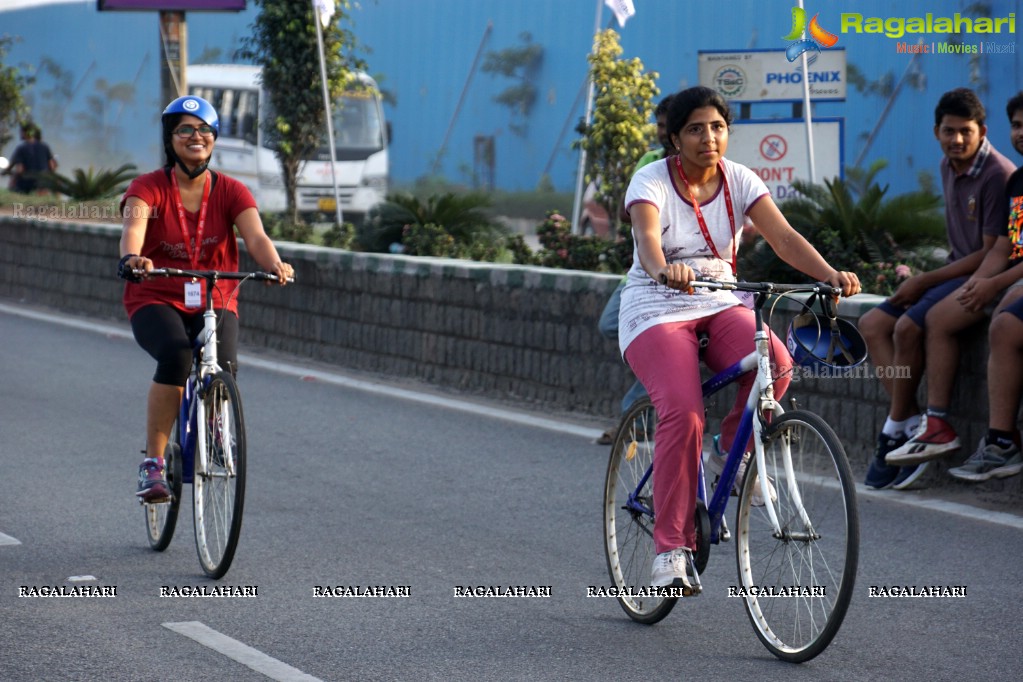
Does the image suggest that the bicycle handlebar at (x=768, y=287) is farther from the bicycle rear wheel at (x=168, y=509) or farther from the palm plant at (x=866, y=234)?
the palm plant at (x=866, y=234)

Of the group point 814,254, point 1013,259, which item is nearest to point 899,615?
point 814,254

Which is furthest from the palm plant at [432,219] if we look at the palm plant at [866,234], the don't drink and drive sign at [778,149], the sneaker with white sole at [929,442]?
the sneaker with white sole at [929,442]

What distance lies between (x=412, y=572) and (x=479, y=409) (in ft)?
15.1

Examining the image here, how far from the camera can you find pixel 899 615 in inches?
233

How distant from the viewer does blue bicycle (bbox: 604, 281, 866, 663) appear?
4953 mm

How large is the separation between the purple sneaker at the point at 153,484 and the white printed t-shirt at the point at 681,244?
2.10m

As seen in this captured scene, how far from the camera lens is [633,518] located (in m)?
5.95

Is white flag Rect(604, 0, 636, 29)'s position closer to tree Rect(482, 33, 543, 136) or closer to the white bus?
the white bus

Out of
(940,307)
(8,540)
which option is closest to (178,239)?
(8,540)

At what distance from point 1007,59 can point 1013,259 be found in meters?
13.6

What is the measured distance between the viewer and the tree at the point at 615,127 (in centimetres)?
1777

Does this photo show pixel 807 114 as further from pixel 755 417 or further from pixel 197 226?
pixel 755 417

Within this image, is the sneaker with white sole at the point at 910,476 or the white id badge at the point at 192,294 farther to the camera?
the sneaker with white sole at the point at 910,476

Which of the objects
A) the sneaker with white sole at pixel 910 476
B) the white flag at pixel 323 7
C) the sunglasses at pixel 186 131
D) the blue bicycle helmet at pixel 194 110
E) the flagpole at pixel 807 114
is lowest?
the sneaker with white sole at pixel 910 476
